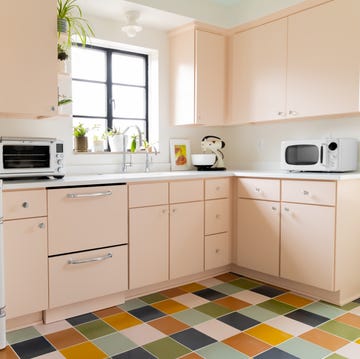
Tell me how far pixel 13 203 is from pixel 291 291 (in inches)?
82.4

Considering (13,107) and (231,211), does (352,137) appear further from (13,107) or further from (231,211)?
(13,107)

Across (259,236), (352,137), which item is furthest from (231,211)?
(352,137)

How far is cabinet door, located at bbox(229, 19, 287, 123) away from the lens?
3.41 metres

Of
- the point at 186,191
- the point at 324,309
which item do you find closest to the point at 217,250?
the point at 186,191

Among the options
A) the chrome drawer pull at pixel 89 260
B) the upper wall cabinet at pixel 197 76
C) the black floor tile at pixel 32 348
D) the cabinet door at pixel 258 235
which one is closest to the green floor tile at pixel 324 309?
the cabinet door at pixel 258 235

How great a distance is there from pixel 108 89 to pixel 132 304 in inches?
74.0

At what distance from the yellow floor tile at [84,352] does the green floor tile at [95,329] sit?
0.36 ft

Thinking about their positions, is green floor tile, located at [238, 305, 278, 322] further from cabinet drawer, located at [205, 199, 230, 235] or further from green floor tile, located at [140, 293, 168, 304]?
cabinet drawer, located at [205, 199, 230, 235]

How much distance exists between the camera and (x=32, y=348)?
2225mm

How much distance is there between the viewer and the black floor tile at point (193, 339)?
227 cm

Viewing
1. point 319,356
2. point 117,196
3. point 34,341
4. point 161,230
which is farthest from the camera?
point 161,230

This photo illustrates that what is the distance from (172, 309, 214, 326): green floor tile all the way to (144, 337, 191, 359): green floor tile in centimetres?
27

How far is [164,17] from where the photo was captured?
11.5ft

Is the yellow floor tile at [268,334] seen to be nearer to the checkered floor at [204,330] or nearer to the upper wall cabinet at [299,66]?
the checkered floor at [204,330]
